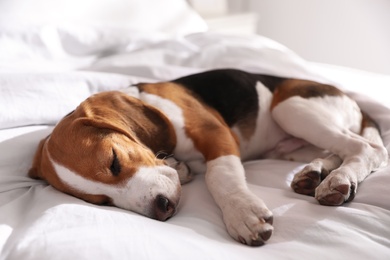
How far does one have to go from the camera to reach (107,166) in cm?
158

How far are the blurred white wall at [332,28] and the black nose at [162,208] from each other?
3.45 metres

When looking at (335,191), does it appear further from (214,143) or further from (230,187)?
(214,143)

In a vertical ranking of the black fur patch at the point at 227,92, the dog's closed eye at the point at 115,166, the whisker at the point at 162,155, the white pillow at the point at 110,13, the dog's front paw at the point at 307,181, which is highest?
the white pillow at the point at 110,13

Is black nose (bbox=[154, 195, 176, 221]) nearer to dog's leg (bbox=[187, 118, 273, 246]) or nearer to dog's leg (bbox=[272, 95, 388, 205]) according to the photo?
dog's leg (bbox=[187, 118, 273, 246])

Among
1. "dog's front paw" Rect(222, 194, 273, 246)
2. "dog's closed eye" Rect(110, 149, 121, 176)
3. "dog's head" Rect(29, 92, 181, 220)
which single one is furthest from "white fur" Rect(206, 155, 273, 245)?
"dog's closed eye" Rect(110, 149, 121, 176)

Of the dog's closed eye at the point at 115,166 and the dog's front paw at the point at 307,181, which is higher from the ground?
the dog's closed eye at the point at 115,166

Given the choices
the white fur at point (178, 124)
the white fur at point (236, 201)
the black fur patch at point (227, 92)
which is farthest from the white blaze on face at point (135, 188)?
the black fur patch at point (227, 92)

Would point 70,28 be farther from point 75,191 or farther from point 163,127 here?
point 75,191

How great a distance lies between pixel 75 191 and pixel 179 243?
20.4 inches

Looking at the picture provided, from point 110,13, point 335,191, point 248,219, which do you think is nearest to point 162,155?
point 248,219

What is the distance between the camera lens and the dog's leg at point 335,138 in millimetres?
1605

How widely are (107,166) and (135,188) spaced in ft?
0.38

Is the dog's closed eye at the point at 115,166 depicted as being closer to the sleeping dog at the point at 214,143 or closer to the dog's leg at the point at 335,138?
the sleeping dog at the point at 214,143

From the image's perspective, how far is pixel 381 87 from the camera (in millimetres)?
2711
